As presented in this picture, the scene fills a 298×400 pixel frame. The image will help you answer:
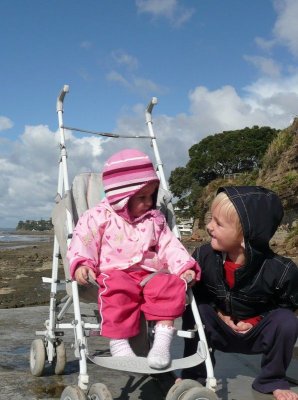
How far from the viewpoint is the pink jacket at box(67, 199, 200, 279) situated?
287cm

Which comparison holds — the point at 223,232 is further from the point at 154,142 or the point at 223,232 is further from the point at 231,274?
the point at 154,142

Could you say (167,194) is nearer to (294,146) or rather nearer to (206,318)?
(206,318)

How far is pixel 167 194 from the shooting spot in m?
3.52

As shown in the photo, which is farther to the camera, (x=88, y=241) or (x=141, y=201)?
(x=141, y=201)

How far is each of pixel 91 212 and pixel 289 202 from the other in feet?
52.9

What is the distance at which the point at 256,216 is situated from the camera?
9.25 ft

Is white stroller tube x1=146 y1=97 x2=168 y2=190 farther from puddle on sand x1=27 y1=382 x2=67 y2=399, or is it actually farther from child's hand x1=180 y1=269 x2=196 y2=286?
puddle on sand x1=27 y1=382 x2=67 y2=399

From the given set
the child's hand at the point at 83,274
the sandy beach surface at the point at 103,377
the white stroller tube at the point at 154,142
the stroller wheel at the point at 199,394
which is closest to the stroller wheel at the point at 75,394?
the stroller wheel at the point at 199,394

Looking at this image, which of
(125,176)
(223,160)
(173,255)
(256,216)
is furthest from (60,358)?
(223,160)

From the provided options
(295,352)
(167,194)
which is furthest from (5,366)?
(295,352)

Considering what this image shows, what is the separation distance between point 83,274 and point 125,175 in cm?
63

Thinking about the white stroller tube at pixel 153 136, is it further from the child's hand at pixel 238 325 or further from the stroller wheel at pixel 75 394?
the stroller wheel at pixel 75 394

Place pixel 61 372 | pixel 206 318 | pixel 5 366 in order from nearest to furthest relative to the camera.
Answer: pixel 206 318 < pixel 61 372 < pixel 5 366

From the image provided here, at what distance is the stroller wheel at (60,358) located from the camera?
11.2 feet
